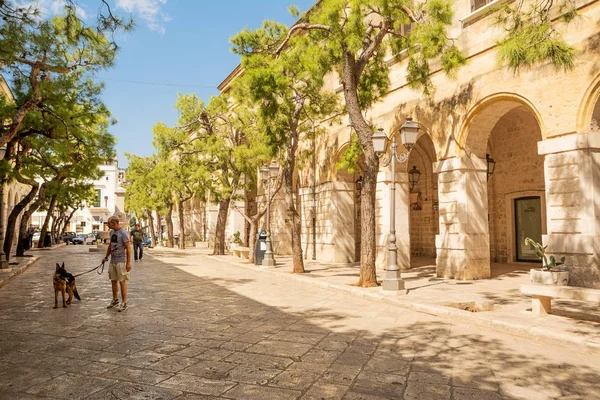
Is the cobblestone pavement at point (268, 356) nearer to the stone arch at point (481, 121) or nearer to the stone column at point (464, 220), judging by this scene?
the stone column at point (464, 220)

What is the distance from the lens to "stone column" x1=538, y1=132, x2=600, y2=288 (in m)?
8.86

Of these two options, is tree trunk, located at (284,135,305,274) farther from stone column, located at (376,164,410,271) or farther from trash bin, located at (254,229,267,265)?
trash bin, located at (254,229,267,265)

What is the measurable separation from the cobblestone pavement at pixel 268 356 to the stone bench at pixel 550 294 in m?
1.09

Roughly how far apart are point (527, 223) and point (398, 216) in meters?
5.27

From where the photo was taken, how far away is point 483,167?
1241 centimetres

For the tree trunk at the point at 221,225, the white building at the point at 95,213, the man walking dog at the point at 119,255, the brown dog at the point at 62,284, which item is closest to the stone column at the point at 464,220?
the man walking dog at the point at 119,255

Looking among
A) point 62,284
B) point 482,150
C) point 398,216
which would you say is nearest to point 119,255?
point 62,284

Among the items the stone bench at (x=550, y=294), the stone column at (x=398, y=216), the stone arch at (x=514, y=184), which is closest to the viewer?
the stone bench at (x=550, y=294)

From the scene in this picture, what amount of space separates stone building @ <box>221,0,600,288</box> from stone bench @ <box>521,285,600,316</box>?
97.2 inches

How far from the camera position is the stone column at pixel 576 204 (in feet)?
29.1

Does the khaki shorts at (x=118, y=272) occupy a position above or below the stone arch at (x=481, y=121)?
below

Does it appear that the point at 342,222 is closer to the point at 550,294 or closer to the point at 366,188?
the point at 366,188

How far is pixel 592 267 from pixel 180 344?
7870 mm

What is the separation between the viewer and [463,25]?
42.0 ft
